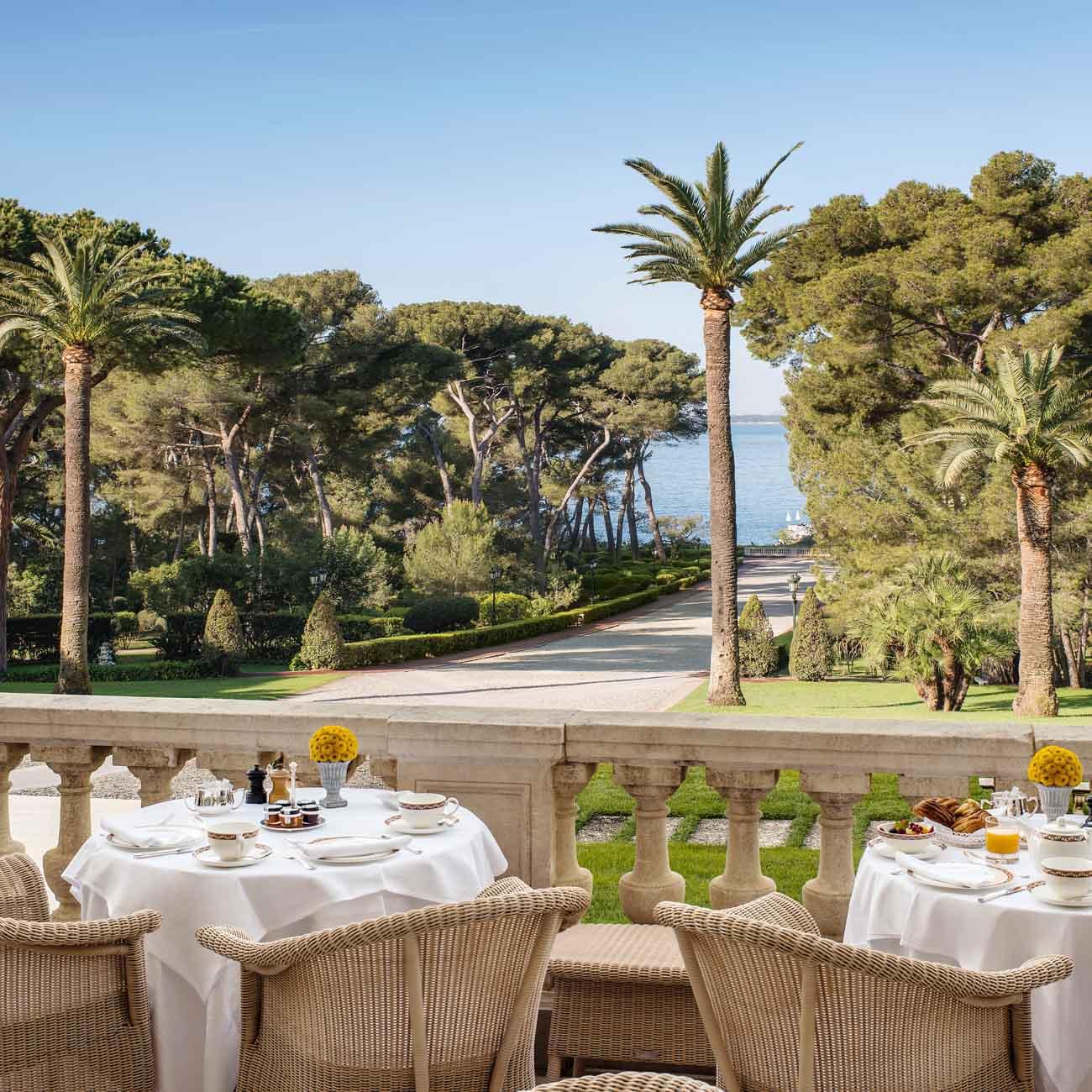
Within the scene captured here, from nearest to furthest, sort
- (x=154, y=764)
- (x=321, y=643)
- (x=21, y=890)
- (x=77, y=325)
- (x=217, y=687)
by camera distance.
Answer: (x=21, y=890)
(x=154, y=764)
(x=77, y=325)
(x=217, y=687)
(x=321, y=643)

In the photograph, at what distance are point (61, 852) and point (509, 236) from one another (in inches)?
3074

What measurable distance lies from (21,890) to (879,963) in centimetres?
221

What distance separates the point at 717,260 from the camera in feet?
77.8

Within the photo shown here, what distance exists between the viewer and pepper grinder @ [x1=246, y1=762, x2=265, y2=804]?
148 inches

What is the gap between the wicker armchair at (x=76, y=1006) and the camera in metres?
2.81

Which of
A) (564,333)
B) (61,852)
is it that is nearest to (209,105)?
(564,333)

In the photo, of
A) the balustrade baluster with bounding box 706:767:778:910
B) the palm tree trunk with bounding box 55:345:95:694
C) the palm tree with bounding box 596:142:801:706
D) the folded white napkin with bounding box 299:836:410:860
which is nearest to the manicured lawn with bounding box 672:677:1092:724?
the palm tree with bounding box 596:142:801:706

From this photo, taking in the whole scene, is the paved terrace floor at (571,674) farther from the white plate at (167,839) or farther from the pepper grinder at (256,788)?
the white plate at (167,839)

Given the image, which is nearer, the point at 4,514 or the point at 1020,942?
the point at 1020,942

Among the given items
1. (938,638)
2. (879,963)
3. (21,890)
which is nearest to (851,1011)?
(879,963)

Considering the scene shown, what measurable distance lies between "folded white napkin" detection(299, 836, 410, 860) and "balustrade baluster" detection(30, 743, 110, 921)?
1362 millimetres

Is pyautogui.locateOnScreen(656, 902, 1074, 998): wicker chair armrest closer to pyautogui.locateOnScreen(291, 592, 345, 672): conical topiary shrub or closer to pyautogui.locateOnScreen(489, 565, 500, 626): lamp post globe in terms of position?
pyautogui.locateOnScreen(291, 592, 345, 672): conical topiary shrub

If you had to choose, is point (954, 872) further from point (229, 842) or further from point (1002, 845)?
point (229, 842)

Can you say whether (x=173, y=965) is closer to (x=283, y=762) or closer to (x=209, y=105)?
(x=283, y=762)
